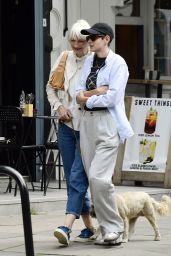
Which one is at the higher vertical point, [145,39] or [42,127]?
[145,39]

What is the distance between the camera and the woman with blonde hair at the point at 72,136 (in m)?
8.24

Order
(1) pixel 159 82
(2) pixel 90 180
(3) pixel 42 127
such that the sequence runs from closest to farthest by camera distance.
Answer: (2) pixel 90 180 → (3) pixel 42 127 → (1) pixel 159 82

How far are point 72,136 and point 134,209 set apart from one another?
85cm

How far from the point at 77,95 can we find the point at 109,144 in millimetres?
528

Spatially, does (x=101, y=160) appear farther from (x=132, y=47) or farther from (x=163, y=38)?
(x=163, y=38)

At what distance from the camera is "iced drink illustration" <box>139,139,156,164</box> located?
13.2 meters

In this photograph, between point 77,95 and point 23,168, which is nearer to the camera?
point 77,95

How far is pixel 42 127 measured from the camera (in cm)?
1306

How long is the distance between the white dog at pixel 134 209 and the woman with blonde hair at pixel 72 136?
0.20 meters

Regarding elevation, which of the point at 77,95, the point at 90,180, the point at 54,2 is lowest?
→ the point at 90,180

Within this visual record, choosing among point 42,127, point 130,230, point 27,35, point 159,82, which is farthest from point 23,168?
point 130,230

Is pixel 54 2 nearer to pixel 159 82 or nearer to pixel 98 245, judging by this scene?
pixel 159 82

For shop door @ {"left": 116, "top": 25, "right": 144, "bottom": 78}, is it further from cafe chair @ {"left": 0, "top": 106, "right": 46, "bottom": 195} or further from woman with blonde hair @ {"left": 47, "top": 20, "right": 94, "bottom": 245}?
woman with blonde hair @ {"left": 47, "top": 20, "right": 94, "bottom": 245}

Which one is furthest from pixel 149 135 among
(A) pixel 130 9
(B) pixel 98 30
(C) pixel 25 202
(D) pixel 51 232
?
(C) pixel 25 202
